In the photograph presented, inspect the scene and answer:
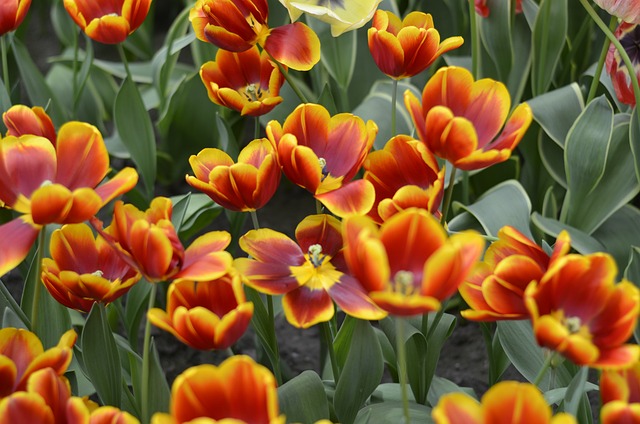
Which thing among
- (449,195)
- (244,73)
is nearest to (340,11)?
(244,73)

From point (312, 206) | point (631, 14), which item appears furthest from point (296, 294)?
point (312, 206)

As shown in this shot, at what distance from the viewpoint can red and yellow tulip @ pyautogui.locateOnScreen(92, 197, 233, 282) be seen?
2.48 feet

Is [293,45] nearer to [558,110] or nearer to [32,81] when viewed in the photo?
[558,110]

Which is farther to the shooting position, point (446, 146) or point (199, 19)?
point (199, 19)

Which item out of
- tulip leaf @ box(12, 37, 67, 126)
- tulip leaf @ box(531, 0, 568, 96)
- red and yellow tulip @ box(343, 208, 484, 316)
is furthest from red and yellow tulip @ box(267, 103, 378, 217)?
tulip leaf @ box(12, 37, 67, 126)

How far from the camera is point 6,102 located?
4.24 ft

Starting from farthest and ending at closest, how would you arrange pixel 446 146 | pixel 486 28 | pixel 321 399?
pixel 486 28
pixel 321 399
pixel 446 146

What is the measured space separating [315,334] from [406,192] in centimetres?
86

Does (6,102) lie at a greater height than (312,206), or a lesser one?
greater

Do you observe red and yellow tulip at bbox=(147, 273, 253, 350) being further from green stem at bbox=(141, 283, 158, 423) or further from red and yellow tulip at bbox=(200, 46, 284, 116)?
red and yellow tulip at bbox=(200, 46, 284, 116)

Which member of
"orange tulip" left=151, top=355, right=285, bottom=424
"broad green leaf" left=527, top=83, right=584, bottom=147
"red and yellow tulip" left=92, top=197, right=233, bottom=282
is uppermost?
"red and yellow tulip" left=92, top=197, right=233, bottom=282

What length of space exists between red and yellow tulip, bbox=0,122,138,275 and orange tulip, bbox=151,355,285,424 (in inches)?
7.0

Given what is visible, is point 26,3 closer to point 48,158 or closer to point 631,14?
point 48,158

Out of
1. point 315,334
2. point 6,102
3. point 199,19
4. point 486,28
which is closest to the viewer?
point 199,19
